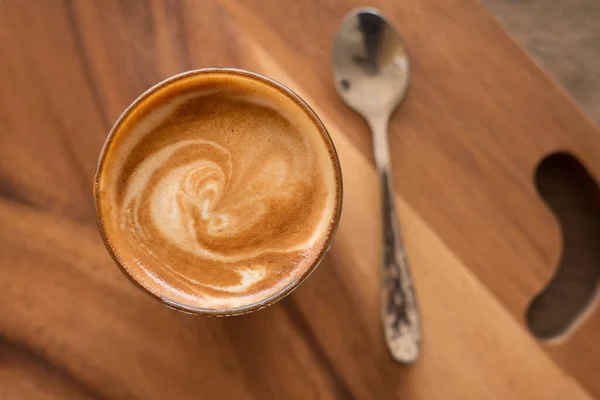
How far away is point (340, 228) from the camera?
0.90 meters

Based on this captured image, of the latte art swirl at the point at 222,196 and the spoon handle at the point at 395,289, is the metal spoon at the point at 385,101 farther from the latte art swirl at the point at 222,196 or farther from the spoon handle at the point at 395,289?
the latte art swirl at the point at 222,196

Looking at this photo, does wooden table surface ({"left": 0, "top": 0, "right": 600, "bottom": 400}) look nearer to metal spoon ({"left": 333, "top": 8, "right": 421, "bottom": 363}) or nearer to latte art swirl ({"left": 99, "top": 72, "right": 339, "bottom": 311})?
metal spoon ({"left": 333, "top": 8, "right": 421, "bottom": 363})

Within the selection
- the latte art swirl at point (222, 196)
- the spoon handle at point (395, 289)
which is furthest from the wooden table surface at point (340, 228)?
the latte art swirl at point (222, 196)

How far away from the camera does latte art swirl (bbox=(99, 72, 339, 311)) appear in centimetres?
78

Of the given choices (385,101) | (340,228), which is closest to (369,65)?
(385,101)

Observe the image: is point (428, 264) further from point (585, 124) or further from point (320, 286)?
point (585, 124)

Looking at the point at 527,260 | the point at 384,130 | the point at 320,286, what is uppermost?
the point at 384,130

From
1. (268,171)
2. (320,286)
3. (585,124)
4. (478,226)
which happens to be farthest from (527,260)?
(268,171)

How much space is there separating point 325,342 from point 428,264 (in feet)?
0.69

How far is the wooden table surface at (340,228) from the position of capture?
890mm

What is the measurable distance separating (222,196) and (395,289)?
0.32 m

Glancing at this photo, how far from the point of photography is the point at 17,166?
0.89m

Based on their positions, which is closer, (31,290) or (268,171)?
(268,171)

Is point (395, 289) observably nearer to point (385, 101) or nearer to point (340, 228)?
point (340, 228)
